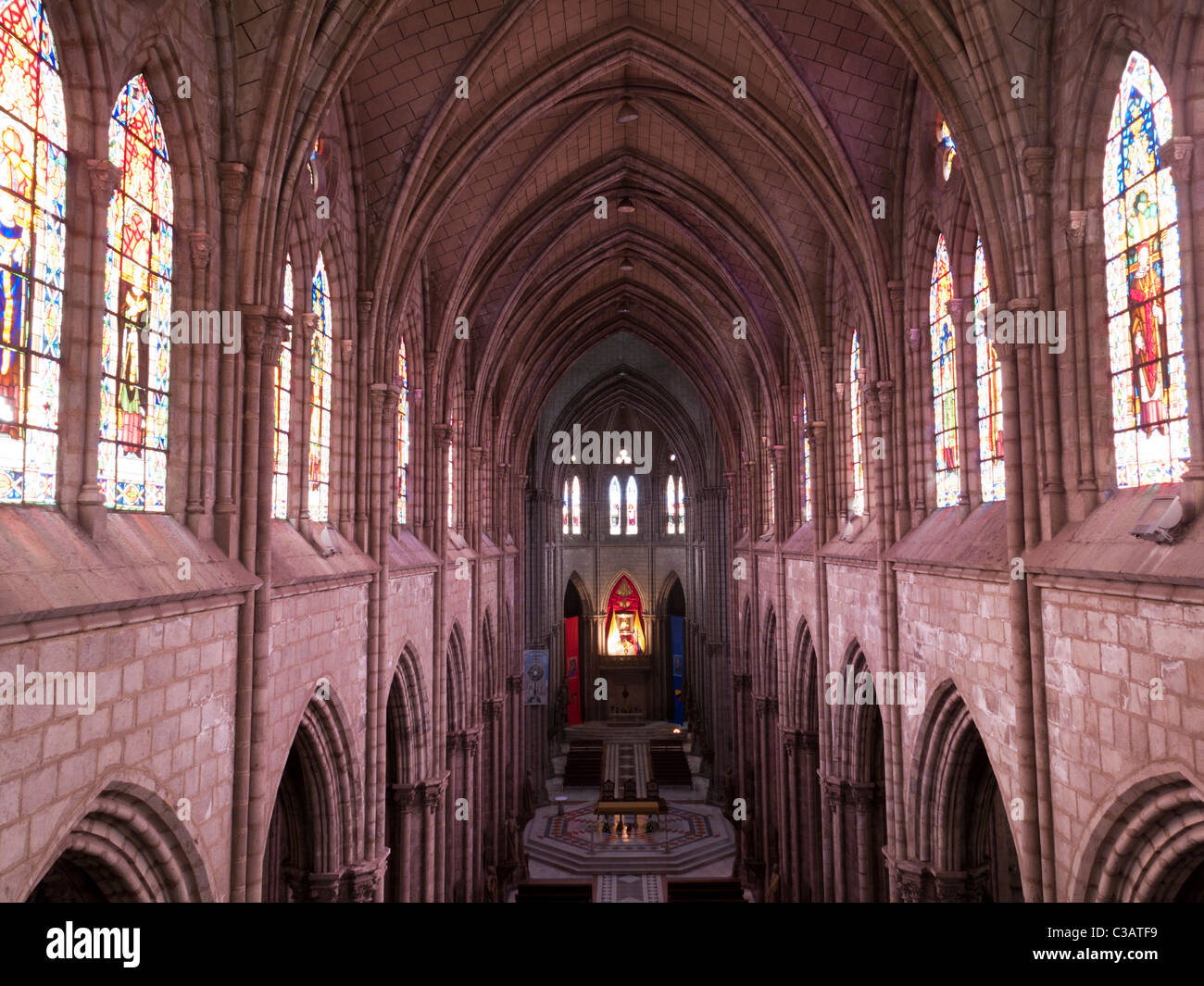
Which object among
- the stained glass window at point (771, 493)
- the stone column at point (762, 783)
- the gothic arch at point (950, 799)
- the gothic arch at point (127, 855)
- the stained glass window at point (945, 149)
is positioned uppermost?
the stained glass window at point (945, 149)

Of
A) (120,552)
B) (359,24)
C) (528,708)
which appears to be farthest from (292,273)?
(528,708)

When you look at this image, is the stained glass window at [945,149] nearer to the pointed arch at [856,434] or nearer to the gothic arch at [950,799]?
the pointed arch at [856,434]

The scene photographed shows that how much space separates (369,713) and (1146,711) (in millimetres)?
11146

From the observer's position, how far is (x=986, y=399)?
43.1ft

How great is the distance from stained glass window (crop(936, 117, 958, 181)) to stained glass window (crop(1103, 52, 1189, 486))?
166 inches

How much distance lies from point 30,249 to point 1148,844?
1088 cm

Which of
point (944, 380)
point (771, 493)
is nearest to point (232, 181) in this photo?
point (944, 380)

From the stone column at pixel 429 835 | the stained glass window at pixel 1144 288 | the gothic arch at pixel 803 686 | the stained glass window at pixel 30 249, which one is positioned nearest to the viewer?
the stained glass window at pixel 30 249

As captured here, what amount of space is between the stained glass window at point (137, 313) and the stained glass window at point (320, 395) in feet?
13.3

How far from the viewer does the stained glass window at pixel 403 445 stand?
746 inches

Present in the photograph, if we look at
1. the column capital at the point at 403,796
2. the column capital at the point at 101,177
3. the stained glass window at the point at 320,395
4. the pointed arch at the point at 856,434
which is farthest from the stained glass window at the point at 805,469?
the column capital at the point at 101,177

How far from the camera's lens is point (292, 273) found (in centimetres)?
1331

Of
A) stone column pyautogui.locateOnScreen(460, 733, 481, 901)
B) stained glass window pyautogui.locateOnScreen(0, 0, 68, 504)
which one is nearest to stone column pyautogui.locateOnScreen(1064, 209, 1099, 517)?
stained glass window pyautogui.locateOnScreen(0, 0, 68, 504)

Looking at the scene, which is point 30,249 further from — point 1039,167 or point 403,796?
point 403,796
